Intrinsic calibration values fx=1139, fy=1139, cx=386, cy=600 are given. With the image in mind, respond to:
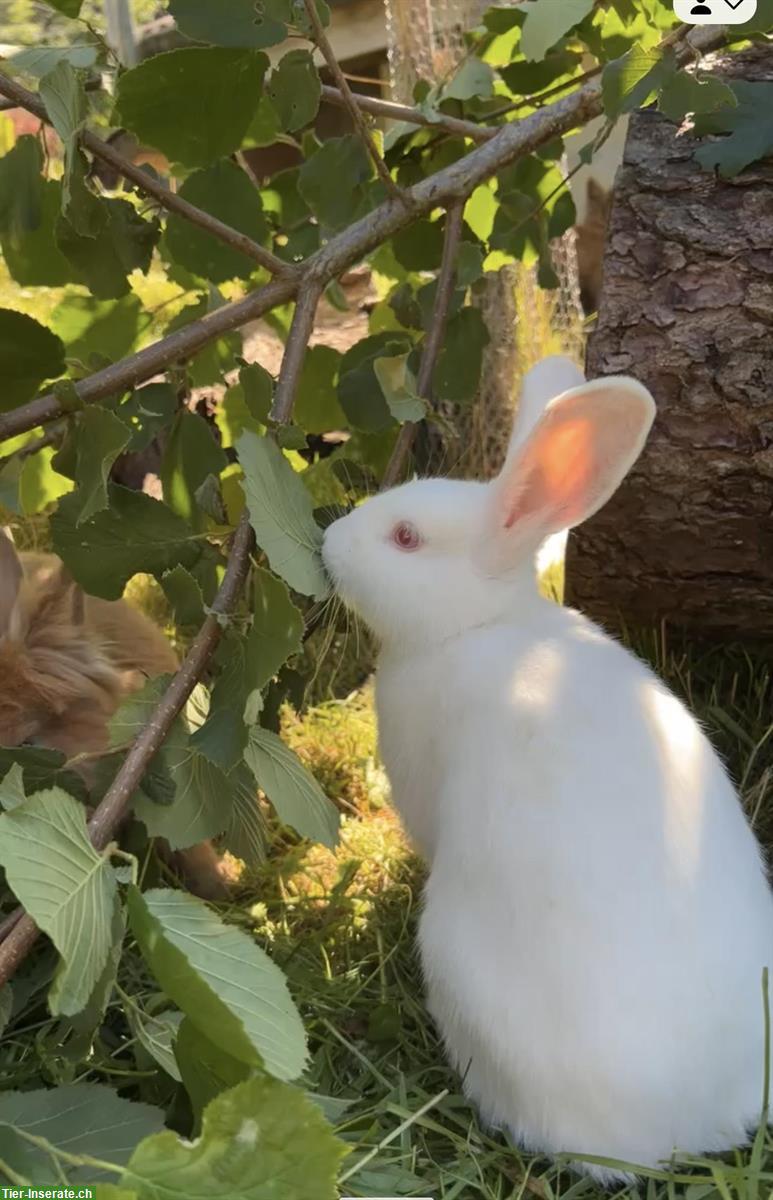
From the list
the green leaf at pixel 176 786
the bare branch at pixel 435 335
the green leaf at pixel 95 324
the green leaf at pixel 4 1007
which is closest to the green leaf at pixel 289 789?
the green leaf at pixel 176 786

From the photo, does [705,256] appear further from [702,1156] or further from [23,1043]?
[23,1043]

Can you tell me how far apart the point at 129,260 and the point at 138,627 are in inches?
34.6

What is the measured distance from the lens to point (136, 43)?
6516 mm

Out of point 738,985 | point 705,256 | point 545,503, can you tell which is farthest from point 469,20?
point 738,985

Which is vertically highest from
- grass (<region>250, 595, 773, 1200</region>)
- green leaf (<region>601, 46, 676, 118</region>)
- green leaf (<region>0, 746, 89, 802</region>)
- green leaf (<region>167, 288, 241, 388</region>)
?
green leaf (<region>601, 46, 676, 118</region>)

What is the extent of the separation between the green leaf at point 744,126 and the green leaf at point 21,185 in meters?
1.28

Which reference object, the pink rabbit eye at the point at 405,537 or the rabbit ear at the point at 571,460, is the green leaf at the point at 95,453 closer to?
the pink rabbit eye at the point at 405,537

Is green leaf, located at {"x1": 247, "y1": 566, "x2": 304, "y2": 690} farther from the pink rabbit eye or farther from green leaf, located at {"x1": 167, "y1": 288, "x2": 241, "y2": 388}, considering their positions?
green leaf, located at {"x1": 167, "y1": 288, "x2": 241, "y2": 388}

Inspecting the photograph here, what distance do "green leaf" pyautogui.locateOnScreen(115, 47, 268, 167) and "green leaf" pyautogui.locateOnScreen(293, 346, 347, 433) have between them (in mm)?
607

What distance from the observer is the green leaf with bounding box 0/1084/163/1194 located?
1.40 metres

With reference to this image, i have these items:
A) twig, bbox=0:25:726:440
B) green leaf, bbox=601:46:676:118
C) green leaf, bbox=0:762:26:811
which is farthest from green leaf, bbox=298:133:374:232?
green leaf, bbox=0:762:26:811

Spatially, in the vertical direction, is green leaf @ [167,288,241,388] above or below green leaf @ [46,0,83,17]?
below

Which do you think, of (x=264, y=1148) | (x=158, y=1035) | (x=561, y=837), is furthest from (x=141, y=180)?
(x=264, y=1148)

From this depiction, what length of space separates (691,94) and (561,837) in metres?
1.20
